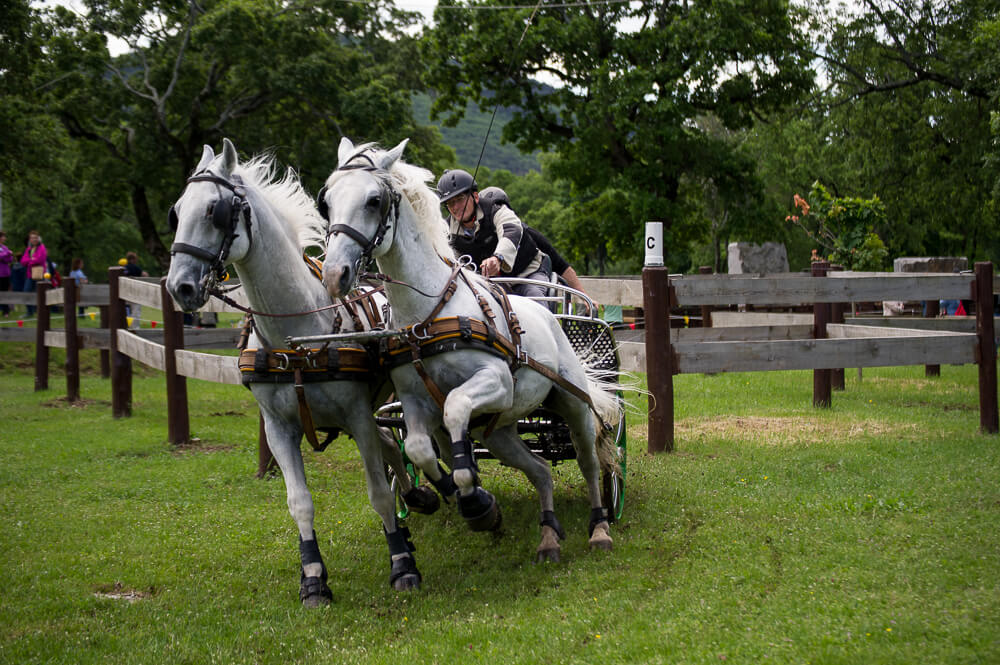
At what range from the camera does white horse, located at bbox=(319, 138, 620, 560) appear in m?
4.71

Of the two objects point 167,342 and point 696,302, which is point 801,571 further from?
point 167,342

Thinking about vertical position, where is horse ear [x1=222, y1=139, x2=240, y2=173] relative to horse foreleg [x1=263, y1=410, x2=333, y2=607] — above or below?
above

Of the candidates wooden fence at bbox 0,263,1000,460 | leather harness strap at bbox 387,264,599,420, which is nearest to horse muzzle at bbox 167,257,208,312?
leather harness strap at bbox 387,264,599,420

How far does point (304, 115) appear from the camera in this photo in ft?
87.2

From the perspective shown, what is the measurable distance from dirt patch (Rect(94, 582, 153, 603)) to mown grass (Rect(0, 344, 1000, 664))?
21 millimetres

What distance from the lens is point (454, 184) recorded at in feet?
21.5

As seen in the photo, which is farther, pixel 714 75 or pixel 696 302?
pixel 714 75

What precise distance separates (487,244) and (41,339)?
1152 cm

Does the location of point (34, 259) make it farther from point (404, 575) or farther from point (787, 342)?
point (404, 575)

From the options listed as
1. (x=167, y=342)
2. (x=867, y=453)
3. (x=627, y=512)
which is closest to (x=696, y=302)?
(x=867, y=453)

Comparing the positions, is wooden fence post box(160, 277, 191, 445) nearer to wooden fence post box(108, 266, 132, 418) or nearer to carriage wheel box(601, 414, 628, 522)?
wooden fence post box(108, 266, 132, 418)

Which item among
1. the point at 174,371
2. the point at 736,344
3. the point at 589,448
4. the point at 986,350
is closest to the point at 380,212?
the point at 589,448

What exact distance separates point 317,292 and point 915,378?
11.5 meters

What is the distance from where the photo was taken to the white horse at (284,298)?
476 centimetres
